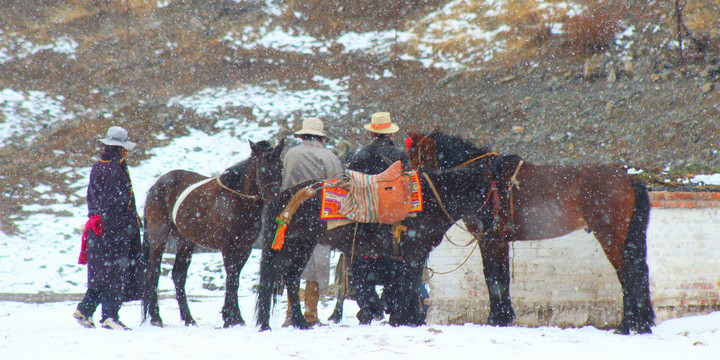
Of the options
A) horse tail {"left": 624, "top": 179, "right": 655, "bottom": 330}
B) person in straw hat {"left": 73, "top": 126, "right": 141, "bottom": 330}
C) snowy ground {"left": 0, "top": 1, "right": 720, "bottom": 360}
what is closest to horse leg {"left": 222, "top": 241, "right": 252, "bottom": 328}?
snowy ground {"left": 0, "top": 1, "right": 720, "bottom": 360}

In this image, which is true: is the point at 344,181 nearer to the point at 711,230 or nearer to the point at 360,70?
the point at 711,230

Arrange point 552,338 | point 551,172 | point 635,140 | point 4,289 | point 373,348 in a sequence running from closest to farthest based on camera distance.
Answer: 1. point 373,348
2. point 552,338
3. point 551,172
4. point 4,289
5. point 635,140

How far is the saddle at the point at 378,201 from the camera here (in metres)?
4.90

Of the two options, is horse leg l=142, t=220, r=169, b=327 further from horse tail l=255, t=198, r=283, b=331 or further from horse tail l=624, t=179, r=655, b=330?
horse tail l=624, t=179, r=655, b=330

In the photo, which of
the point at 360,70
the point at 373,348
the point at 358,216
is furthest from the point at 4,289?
the point at 360,70

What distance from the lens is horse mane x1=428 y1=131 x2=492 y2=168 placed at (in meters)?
5.58

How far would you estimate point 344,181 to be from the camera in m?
5.10

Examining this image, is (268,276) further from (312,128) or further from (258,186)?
(312,128)

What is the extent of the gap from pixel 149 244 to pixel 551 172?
448 cm

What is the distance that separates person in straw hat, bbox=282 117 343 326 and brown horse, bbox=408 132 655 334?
1004 mm

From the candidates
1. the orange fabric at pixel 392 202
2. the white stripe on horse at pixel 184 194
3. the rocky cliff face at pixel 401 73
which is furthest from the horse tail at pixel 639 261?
the rocky cliff face at pixel 401 73

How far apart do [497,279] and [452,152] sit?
1327 mm

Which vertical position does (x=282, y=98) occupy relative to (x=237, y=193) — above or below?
above

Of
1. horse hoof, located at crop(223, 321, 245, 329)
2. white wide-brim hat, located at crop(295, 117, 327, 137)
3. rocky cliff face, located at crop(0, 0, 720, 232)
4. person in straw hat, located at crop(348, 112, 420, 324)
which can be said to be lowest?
horse hoof, located at crop(223, 321, 245, 329)
